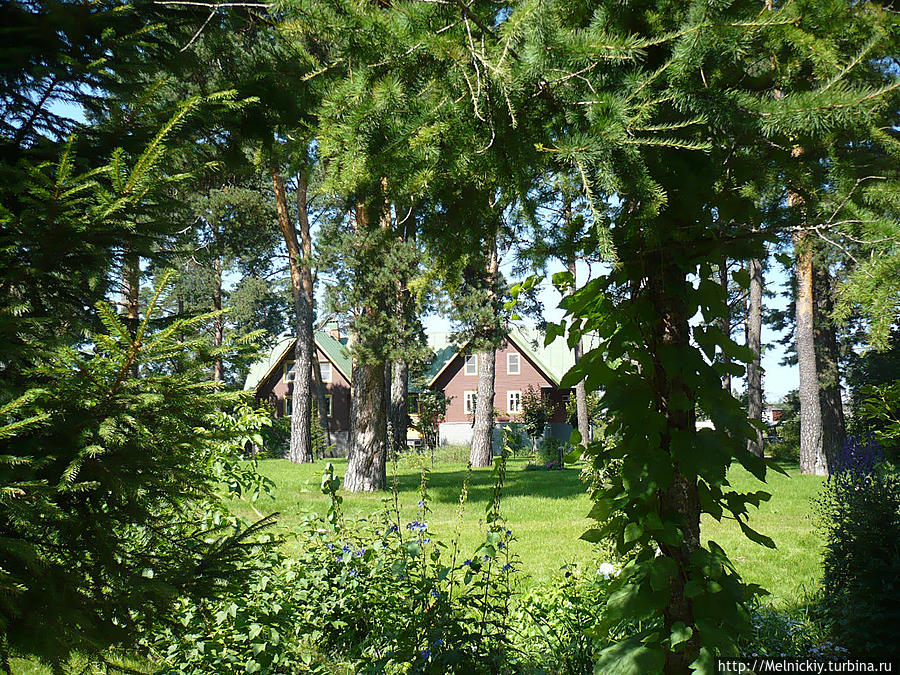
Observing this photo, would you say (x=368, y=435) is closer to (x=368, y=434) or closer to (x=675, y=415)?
(x=368, y=434)

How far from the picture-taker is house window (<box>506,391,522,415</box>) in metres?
35.7

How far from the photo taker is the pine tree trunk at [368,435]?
1201cm

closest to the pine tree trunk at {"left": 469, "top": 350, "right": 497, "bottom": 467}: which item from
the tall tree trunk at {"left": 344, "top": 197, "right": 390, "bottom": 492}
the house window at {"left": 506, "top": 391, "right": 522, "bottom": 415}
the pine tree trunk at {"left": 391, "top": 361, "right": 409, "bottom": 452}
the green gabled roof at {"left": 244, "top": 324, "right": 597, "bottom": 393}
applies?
the pine tree trunk at {"left": 391, "top": 361, "right": 409, "bottom": 452}

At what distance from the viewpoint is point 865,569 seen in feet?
12.1

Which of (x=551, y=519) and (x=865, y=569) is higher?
(x=865, y=569)

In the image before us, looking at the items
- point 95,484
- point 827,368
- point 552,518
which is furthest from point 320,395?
point 95,484

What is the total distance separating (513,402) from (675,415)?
34.3m

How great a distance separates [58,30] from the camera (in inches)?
79.0

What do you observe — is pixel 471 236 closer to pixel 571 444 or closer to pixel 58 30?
pixel 571 444

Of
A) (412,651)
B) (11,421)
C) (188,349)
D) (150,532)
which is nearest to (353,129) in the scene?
(188,349)

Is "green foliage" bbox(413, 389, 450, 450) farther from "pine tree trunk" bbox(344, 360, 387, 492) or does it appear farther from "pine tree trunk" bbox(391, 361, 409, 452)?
"pine tree trunk" bbox(344, 360, 387, 492)

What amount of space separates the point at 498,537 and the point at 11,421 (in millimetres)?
2445

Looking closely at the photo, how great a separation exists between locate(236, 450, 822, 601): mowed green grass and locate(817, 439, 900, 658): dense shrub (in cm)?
131

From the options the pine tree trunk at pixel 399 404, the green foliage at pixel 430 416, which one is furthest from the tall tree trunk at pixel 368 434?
the green foliage at pixel 430 416
